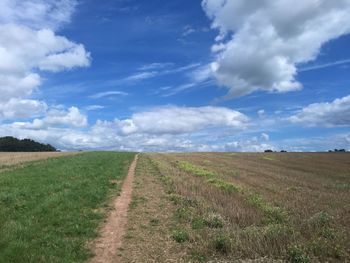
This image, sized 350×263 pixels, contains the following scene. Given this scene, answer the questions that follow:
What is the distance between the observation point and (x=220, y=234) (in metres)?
12.5

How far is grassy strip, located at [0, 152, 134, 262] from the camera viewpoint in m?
11.4

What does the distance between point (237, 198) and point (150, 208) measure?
3866 mm

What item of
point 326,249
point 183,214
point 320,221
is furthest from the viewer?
point 183,214

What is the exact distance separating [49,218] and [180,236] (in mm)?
5014

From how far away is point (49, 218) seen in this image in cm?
1537

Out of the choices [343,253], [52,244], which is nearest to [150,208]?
[52,244]

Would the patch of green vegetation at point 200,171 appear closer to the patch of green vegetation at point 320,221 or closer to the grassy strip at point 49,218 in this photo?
the grassy strip at point 49,218

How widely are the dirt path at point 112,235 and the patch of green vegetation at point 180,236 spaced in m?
1.60

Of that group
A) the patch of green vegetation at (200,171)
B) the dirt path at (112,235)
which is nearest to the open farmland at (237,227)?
the dirt path at (112,235)

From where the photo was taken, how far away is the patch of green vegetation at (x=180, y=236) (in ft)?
42.5

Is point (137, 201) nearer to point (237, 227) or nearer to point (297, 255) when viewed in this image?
point (237, 227)

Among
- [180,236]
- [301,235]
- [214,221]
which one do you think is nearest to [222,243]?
[180,236]

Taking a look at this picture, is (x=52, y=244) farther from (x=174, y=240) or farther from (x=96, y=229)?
(x=174, y=240)

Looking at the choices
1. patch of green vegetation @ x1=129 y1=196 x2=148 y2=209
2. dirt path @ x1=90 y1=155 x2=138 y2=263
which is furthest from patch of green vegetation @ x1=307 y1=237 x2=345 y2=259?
patch of green vegetation @ x1=129 y1=196 x2=148 y2=209
